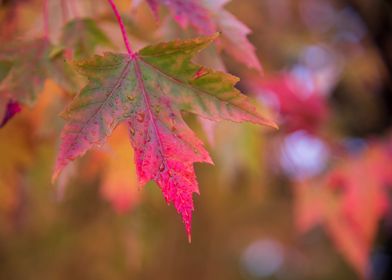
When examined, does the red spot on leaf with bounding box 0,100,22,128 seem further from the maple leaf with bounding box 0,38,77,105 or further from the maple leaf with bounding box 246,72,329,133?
the maple leaf with bounding box 246,72,329,133

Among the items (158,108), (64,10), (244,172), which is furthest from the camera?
(244,172)

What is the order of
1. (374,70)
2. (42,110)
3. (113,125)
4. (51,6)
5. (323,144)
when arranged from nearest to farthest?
(113,125)
(51,6)
(42,110)
(323,144)
(374,70)

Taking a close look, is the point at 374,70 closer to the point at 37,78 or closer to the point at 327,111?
the point at 327,111

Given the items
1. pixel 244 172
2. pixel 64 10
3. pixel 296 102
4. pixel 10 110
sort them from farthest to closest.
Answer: pixel 244 172, pixel 296 102, pixel 64 10, pixel 10 110

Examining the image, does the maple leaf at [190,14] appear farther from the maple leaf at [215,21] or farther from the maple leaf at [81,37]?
the maple leaf at [81,37]

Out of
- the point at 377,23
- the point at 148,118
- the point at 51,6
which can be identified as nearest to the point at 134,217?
the point at 51,6

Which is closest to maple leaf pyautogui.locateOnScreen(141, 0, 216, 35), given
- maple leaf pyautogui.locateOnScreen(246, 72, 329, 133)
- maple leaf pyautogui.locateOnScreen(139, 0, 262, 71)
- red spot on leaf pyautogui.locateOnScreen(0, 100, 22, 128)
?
maple leaf pyautogui.locateOnScreen(139, 0, 262, 71)

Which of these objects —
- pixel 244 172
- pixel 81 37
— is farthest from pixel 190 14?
pixel 244 172

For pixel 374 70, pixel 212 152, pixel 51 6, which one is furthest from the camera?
pixel 374 70

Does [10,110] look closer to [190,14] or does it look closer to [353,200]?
[190,14]
